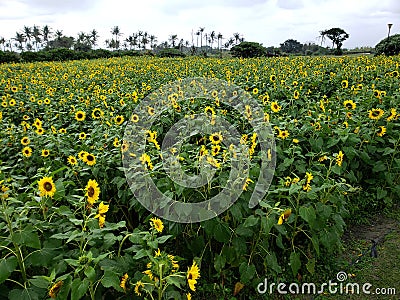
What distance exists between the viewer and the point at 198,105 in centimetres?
468

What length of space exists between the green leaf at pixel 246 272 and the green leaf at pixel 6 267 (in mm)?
1244

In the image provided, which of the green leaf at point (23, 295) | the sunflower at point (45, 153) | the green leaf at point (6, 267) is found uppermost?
the sunflower at point (45, 153)

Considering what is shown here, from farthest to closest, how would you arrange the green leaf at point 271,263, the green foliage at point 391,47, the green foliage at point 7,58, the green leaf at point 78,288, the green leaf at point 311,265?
1. the green foliage at point 7,58
2. the green foliage at point 391,47
3. the green leaf at point 311,265
4. the green leaf at point 271,263
5. the green leaf at point 78,288

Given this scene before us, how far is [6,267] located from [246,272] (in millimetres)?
1299

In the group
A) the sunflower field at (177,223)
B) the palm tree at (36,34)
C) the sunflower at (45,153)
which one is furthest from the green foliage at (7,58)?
the palm tree at (36,34)

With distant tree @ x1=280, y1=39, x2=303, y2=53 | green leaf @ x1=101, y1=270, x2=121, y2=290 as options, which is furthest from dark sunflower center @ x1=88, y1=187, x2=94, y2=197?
distant tree @ x1=280, y1=39, x2=303, y2=53

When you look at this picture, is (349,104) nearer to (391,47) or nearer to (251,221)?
(251,221)

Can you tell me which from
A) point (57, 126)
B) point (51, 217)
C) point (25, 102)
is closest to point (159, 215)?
point (51, 217)

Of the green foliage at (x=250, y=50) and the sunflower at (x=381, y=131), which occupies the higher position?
the green foliage at (x=250, y=50)

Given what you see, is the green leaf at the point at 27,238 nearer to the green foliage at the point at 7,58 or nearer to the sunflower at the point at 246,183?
the sunflower at the point at 246,183

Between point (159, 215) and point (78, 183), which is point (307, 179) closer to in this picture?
point (159, 215)

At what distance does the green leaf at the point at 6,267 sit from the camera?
147cm

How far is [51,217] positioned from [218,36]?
77932 millimetres

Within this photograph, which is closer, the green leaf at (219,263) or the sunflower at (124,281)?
the sunflower at (124,281)
